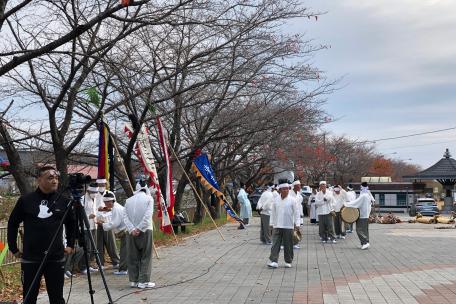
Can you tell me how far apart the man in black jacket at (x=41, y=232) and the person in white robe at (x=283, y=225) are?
6329 millimetres

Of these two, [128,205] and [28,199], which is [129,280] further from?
[28,199]

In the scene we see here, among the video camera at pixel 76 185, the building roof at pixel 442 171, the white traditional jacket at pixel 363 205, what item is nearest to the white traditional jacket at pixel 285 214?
the white traditional jacket at pixel 363 205

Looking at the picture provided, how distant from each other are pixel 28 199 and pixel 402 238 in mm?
15069

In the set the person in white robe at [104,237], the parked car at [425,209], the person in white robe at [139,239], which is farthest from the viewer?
the parked car at [425,209]

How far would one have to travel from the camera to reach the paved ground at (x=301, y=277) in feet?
28.2

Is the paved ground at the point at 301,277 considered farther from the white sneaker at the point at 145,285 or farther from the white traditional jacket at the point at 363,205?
the white traditional jacket at the point at 363,205

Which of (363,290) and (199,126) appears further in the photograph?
(199,126)

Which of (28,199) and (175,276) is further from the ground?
(28,199)

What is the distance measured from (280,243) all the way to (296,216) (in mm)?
846

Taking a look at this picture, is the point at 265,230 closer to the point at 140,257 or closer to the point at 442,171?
the point at 140,257

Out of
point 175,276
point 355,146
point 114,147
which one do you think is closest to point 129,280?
point 175,276

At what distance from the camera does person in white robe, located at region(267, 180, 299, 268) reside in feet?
39.1

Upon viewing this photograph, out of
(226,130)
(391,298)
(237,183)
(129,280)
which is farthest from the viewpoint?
(237,183)

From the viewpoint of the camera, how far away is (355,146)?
55.4 metres
